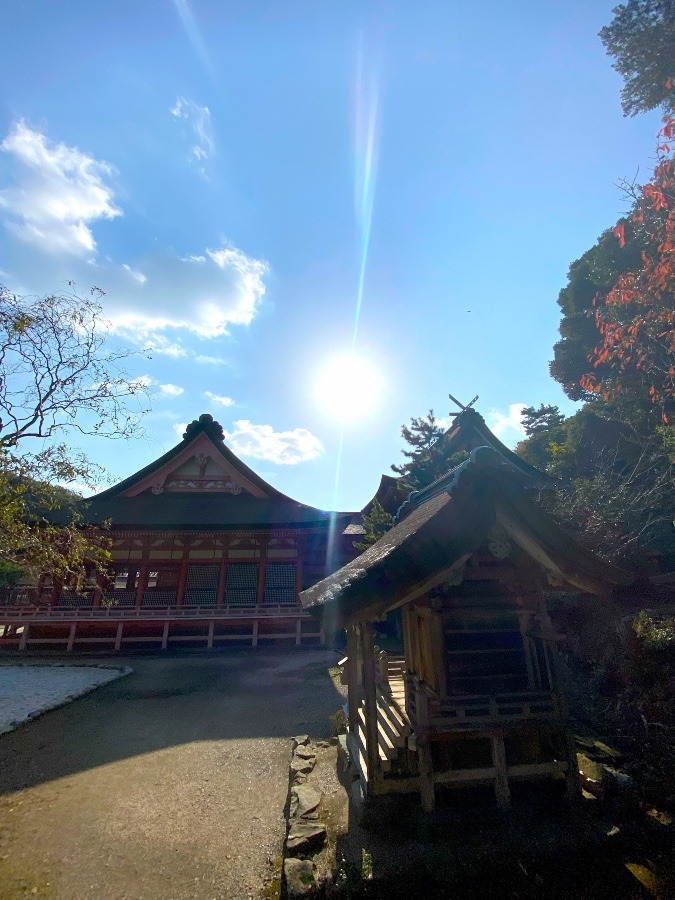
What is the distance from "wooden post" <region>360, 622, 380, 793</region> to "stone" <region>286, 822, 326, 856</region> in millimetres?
639

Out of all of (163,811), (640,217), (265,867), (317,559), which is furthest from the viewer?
(317,559)

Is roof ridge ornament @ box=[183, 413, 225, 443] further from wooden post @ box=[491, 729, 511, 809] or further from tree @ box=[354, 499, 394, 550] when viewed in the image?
wooden post @ box=[491, 729, 511, 809]

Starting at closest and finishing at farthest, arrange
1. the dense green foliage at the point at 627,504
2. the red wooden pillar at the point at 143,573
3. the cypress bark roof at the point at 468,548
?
the cypress bark roof at the point at 468,548 → the dense green foliage at the point at 627,504 → the red wooden pillar at the point at 143,573

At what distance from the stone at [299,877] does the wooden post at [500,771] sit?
187cm

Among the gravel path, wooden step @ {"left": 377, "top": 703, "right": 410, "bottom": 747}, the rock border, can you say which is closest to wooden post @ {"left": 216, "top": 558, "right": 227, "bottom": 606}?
the gravel path

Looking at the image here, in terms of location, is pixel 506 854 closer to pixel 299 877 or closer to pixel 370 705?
pixel 370 705

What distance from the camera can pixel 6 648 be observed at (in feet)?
50.0

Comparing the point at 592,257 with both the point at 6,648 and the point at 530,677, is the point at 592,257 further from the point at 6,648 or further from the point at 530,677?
the point at 6,648

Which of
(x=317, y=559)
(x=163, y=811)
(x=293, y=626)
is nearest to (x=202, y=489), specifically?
(x=317, y=559)

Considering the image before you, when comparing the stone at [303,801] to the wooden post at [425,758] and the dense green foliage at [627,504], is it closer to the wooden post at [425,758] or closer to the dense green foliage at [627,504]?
the wooden post at [425,758]

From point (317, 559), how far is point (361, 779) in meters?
13.6

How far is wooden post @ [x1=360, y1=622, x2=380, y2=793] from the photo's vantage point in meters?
4.10

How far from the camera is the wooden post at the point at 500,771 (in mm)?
3916

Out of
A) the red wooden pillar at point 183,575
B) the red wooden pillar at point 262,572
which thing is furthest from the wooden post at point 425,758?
the red wooden pillar at point 183,575
